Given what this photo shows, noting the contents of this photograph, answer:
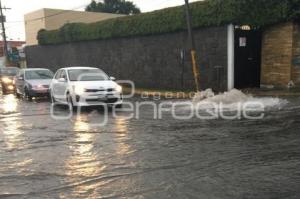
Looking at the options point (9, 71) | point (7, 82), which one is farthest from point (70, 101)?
point (9, 71)

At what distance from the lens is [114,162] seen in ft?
24.5

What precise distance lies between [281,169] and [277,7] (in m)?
13.0

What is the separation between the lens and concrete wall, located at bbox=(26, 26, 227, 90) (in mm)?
20469

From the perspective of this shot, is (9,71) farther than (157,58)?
Yes

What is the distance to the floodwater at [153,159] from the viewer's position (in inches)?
231

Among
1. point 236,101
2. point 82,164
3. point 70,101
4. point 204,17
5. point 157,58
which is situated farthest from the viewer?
point 157,58

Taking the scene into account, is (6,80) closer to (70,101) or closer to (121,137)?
(70,101)

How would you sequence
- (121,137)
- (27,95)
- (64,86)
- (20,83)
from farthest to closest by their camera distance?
1. (20,83)
2. (27,95)
3. (64,86)
4. (121,137)

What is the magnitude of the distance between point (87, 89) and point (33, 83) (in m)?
6.70

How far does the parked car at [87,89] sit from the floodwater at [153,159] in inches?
103

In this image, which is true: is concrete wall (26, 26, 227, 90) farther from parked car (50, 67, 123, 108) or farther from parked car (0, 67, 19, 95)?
parked car (50, 67, 123, 108)

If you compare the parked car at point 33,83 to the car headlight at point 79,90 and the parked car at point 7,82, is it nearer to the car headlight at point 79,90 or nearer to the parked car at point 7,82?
the parked car at point 7,82

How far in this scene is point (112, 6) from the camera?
67750mm

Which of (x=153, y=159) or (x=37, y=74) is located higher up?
(x=37, y=74)
